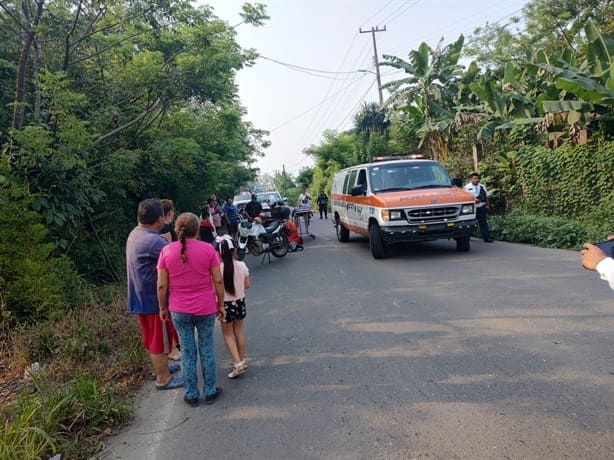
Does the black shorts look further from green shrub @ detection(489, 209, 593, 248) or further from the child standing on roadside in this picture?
green shrub @ detection(489, 209, 593, 248)

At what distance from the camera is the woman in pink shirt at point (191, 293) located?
3.87 meters

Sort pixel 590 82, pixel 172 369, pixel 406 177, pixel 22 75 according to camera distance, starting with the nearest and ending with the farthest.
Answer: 1. pixel 172 369
2. pixel 22 75
3. pixel 590 82
4. pixel 406 177

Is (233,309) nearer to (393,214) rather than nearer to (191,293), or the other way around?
(191,293)

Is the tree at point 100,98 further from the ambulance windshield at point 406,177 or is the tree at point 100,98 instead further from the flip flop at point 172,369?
the ambulance windshield at point 406,177

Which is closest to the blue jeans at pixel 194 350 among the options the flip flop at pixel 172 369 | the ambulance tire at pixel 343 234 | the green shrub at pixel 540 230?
the flip flop at pixel 172 369

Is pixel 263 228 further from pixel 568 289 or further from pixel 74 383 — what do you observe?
pixel 74 383

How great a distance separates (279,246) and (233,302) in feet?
23.4

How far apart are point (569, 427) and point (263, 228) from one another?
890 centimetres

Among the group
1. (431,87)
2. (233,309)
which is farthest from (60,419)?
(431,87)

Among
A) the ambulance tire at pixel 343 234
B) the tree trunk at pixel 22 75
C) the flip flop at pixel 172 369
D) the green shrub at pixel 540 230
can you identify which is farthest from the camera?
the ambulance tire at pixel 343 234

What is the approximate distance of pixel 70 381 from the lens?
14.0 feet

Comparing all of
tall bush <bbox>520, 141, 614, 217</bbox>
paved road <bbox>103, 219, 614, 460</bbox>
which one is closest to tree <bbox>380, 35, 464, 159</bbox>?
tall bush <bbox>520, 141, 614, 217</bbox>

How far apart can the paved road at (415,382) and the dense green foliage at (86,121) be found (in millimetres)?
2890

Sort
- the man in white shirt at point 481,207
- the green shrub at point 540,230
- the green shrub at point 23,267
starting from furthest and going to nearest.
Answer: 1. the man in white shirt at point 481,207
2. the green shrub at point 540,230
3. the green shrub at point 23,267
